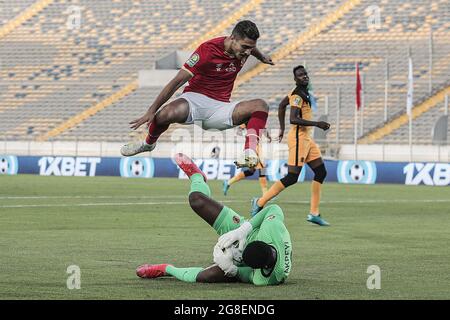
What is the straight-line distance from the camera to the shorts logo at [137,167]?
40.1 meters

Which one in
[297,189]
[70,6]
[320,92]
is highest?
[70,6]

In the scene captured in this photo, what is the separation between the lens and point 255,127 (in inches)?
490

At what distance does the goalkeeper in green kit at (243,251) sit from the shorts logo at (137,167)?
2961 cm

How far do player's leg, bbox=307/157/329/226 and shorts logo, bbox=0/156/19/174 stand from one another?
24993 millimetres

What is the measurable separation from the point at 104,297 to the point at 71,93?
4379 centimetres

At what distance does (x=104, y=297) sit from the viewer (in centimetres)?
902

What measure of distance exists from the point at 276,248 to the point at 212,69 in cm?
333

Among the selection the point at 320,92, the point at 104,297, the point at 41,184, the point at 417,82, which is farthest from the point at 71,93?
the point at 104,297

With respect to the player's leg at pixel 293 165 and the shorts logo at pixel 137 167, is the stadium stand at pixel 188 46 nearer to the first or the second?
the shorts logo at pixel 137 167

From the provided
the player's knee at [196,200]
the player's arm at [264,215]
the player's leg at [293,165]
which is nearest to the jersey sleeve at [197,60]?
the player's knee at [196,200]

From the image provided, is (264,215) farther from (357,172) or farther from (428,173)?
(357,172)

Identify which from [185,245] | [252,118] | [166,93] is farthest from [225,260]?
[185,245]

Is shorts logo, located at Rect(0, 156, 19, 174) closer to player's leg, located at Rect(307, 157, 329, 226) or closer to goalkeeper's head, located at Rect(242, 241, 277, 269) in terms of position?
player's leg, located at Rect(307, 157, 329, 226)
